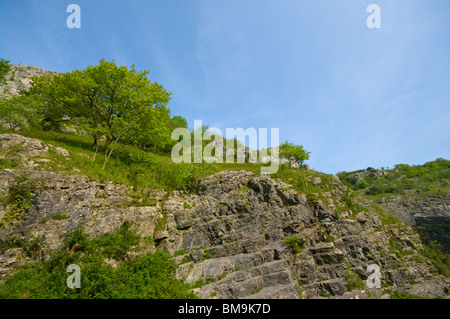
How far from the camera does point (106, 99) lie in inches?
912

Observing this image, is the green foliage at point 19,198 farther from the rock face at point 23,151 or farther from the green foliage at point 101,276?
the green foliage at point 101,276

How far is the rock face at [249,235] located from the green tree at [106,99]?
9188 mm

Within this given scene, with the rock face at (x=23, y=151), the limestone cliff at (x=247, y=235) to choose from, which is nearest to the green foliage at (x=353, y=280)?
the limestone cliff at (x=247, y=235)

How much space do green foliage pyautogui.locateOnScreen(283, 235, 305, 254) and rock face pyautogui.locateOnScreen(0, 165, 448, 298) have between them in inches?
3.1

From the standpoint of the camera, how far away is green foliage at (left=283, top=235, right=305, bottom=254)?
15134mm

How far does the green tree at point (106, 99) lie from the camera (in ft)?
72.2

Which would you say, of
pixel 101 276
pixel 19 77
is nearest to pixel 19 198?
pixel 101 276

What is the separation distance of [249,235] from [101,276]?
443 inches

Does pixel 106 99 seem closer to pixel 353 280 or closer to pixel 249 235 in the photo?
pixel 249 235

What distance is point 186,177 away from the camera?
70.4 ft

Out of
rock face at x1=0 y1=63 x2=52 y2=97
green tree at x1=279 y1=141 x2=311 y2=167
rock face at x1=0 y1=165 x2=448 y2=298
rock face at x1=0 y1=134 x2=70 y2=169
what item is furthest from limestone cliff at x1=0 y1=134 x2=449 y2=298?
rock face at x1=0 y1=63 x2=52 y2=97

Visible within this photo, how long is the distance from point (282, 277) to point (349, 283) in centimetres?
520

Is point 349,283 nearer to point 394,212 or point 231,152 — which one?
point 231,152
